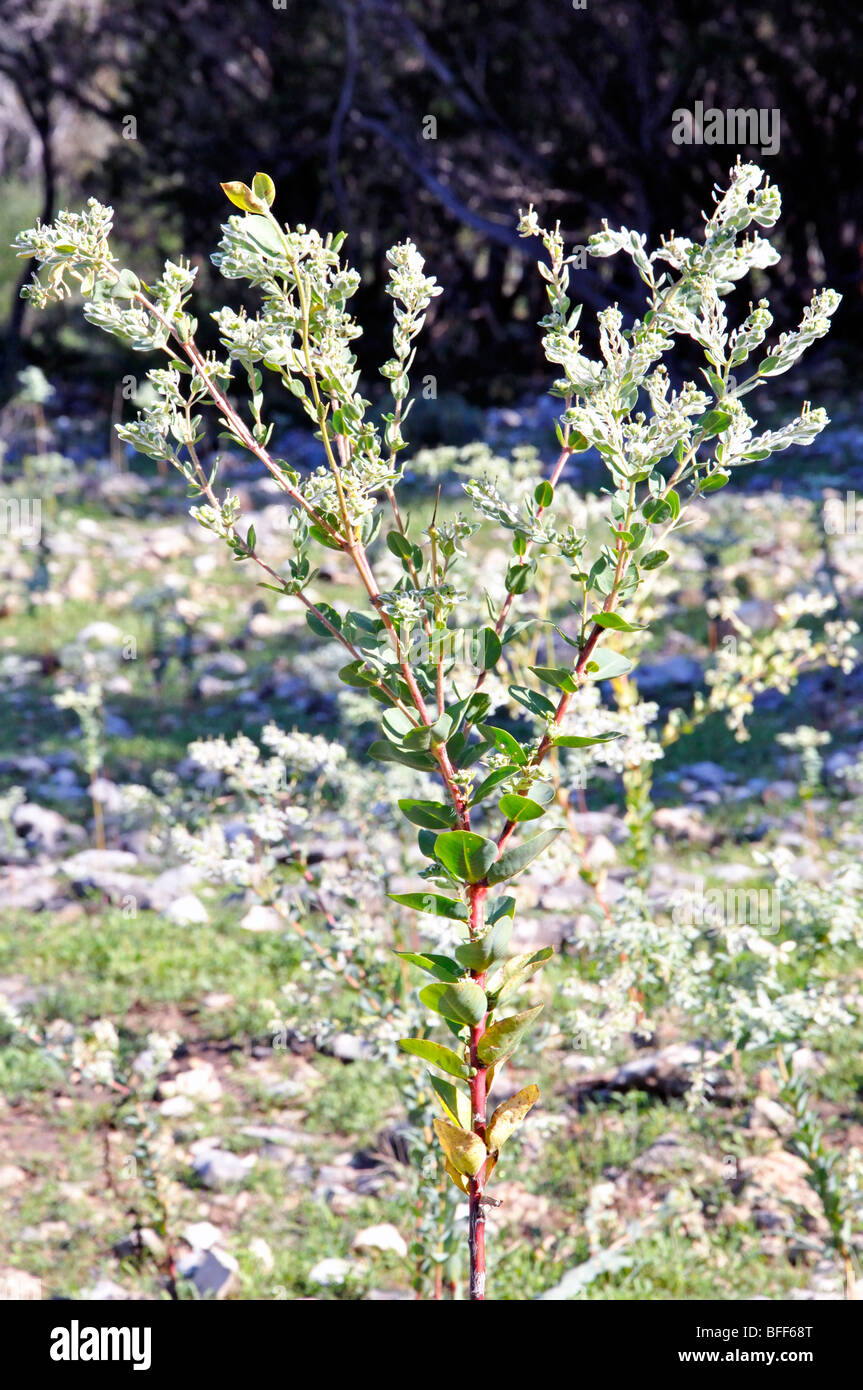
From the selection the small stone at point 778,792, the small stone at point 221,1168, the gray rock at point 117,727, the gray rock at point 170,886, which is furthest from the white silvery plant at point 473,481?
the gray rock at point 117,727

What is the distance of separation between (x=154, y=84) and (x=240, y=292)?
1.97 meters

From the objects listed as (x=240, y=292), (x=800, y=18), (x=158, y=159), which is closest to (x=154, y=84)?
(x=158, y=159)

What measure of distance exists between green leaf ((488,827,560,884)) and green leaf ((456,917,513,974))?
45 millimetres

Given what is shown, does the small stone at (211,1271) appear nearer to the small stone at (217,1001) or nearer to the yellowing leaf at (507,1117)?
the small stone at (217,1001)

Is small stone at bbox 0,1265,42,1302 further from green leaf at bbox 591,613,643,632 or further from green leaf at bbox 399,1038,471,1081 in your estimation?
green leaf at bbox 591,613,643,632

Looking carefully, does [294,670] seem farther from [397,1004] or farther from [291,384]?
[291,384]

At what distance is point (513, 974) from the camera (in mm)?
1198

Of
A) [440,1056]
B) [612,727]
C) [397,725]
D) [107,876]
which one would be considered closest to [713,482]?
[397,725]

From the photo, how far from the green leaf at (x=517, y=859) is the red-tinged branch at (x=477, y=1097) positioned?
32 millimetres

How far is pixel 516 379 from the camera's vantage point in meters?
11.0

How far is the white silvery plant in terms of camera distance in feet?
3.51

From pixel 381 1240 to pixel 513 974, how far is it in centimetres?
163

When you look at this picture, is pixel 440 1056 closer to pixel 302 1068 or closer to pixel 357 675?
pixel 357 675
